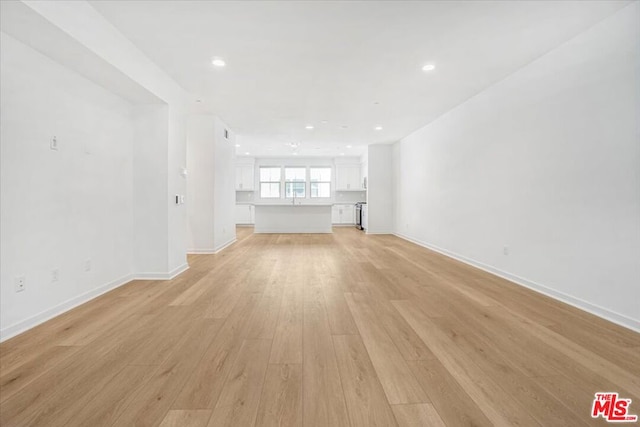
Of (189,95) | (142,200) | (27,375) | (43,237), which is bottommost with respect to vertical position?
(27,375)

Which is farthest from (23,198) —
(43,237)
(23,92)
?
(23,92)

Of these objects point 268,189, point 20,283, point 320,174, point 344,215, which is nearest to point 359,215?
point 344,215

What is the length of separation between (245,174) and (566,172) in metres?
9.14

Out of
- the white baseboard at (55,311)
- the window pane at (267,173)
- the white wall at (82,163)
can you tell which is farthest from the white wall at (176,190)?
the window pane at (267,173)

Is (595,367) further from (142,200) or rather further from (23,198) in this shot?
(142,200)

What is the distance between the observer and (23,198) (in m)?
2.19

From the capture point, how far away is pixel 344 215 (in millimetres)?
10617

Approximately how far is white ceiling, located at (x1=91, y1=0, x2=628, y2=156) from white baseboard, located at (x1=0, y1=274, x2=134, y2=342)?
2530 millimetres

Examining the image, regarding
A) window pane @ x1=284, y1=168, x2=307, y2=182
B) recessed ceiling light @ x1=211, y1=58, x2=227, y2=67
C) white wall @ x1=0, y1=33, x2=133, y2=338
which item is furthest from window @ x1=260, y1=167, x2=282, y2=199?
recessed ceiling light @ x1=211, y1=58, x2=227, y2=67

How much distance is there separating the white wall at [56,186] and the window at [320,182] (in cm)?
738

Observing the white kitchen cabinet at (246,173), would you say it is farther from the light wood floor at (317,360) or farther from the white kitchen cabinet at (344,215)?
the light wood floor at (317,360)

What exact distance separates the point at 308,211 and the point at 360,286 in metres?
5.15

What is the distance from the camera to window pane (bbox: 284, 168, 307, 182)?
10461 millimetres

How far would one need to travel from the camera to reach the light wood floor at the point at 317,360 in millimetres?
1327
